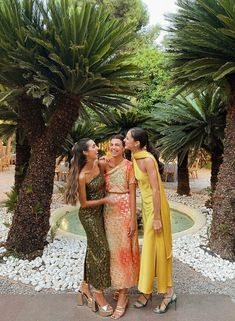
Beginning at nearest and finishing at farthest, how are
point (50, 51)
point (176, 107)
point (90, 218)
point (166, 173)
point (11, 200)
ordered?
point (90, 218) → point (50, 51) → point (11, 200) → point (176, 107) → point (166, 173)

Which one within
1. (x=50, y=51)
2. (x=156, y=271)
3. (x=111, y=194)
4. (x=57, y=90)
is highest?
(x=50, y=51)

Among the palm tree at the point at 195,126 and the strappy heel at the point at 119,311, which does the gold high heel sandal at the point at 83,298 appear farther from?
the palm tree at the point at 195,126

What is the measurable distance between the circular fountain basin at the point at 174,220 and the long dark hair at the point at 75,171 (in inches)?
103

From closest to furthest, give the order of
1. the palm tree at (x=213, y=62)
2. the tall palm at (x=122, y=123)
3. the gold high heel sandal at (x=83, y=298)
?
1. the gold high heel sandal at (x=83, y=298)
2. the palm tree at (x=213, y=62)
3. the tall palm at (x=122, y=123)

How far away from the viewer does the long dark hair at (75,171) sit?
10.2ft

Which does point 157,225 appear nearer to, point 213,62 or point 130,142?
point 130,142

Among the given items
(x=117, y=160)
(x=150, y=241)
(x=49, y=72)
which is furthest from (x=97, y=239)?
(x=49, y=72)

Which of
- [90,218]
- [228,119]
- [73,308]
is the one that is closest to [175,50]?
[228,119]

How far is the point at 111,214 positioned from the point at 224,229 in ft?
6.36

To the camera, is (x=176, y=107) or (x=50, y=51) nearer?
(x=50, y=51)

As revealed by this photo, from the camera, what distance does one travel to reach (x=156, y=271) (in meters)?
3.24

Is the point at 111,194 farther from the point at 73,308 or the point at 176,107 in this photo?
the point at 176,107

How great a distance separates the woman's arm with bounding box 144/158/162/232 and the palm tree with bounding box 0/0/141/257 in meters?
1.26

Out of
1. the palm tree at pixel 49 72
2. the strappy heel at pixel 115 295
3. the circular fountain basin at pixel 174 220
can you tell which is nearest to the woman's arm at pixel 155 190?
the strappy heel at pixel 115 295
